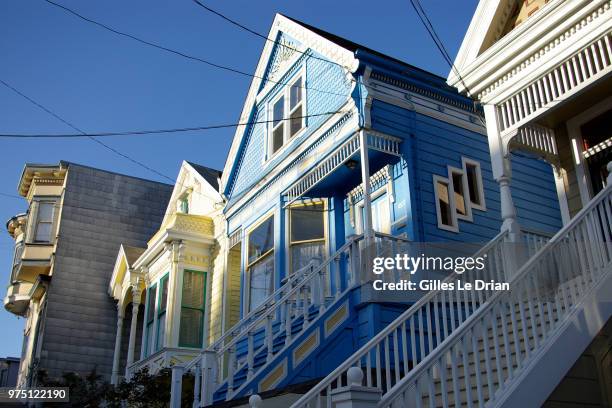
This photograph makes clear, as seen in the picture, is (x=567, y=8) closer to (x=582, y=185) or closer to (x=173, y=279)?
(x=582, y=185)

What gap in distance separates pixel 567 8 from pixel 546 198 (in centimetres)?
585

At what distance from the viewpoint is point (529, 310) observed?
5.90m

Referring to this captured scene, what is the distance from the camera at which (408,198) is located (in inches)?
411

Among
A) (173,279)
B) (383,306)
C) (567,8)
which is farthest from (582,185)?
(173,279)

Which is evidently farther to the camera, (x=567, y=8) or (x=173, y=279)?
(x=173, y=279)

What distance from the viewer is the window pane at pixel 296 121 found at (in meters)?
13.3

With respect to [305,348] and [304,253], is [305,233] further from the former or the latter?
[305,348]

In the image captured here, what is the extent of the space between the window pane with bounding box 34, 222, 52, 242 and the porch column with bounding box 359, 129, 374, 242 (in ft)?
53.6

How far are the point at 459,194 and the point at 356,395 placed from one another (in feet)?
23.6

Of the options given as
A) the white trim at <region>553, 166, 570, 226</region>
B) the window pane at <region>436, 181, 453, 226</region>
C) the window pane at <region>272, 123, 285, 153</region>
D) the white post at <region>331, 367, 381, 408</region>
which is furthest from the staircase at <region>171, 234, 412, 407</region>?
the window pane at <region>272, 123, 285, 153</region>

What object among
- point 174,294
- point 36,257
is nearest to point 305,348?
point 174,294

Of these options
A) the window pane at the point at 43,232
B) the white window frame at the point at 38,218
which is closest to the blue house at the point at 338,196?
the white window frame at the point at 38,218

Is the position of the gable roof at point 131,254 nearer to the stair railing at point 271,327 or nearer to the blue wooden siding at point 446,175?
the stair railing at point 271,327

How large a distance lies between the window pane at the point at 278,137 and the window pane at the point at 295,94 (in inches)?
19.9
